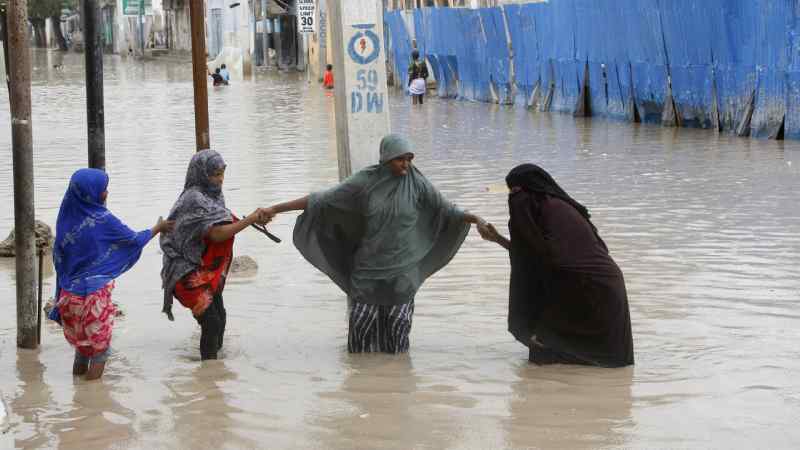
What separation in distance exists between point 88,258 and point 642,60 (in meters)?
16.8

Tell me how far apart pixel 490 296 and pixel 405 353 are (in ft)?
5.20

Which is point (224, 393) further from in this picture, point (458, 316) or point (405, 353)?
point (458, 316)

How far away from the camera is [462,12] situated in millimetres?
31500

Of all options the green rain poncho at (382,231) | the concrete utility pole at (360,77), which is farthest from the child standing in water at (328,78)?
the green rain poncho at (382,231)

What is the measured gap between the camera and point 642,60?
21.6 metres

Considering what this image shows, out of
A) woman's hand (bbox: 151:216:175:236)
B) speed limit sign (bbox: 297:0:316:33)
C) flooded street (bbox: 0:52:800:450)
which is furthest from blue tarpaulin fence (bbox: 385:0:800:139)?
speed limit sign (bbox: 297:0:316:33)

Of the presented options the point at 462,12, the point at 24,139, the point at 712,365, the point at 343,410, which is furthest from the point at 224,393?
the point at 462,12

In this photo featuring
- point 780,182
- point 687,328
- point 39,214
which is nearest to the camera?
point 687,328

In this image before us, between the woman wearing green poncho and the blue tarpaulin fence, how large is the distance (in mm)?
11526

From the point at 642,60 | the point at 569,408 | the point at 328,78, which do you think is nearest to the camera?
the point at 569,408

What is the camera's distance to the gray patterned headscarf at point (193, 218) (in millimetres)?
6211

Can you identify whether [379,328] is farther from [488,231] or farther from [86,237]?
[86,237]

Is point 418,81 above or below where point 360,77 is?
above

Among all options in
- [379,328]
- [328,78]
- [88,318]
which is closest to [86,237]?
[88,318]
